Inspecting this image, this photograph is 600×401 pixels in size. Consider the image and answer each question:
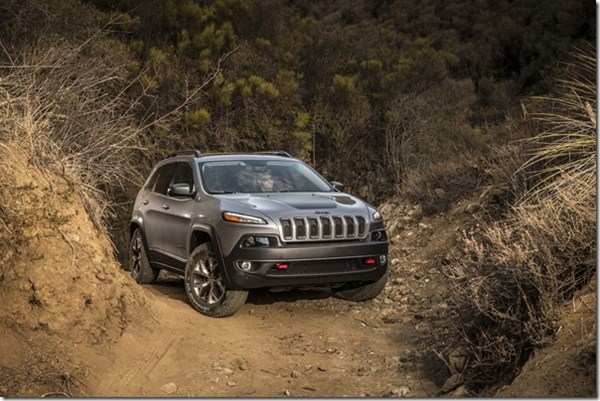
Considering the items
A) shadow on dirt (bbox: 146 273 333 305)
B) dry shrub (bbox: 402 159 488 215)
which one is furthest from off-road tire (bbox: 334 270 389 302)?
dry shrub (bbox: 402 159 488 215)

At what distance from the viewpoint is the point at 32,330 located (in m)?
8.55

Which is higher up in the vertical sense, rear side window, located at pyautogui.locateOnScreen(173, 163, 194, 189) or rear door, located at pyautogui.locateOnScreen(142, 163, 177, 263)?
rear side window, located at pyautogui.locateOnScreen(173, 163, 194, 189)

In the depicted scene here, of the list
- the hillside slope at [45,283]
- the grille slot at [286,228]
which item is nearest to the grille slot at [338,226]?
the grille slot at [286,228]

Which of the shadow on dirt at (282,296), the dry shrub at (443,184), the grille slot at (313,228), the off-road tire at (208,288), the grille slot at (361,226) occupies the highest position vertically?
the grille slot at (313,228)

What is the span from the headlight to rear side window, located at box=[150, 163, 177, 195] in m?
2.37

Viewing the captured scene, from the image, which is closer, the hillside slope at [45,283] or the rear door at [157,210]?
the hillside slope at [45,283]

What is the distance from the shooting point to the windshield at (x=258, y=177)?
11.5m

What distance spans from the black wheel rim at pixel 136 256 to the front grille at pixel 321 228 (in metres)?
3.48

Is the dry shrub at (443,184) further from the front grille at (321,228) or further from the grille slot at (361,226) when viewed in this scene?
the front grille at (321,228)

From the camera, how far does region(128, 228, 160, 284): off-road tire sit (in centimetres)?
1307

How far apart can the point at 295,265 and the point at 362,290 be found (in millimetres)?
1524

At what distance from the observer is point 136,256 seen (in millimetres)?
13445

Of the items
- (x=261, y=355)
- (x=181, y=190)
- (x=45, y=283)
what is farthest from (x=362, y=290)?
(x=45, y=283)

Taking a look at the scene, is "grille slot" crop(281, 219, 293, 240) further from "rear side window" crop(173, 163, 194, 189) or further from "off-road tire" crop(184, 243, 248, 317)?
"rear side window" crop(173, 163, 194, 189)
